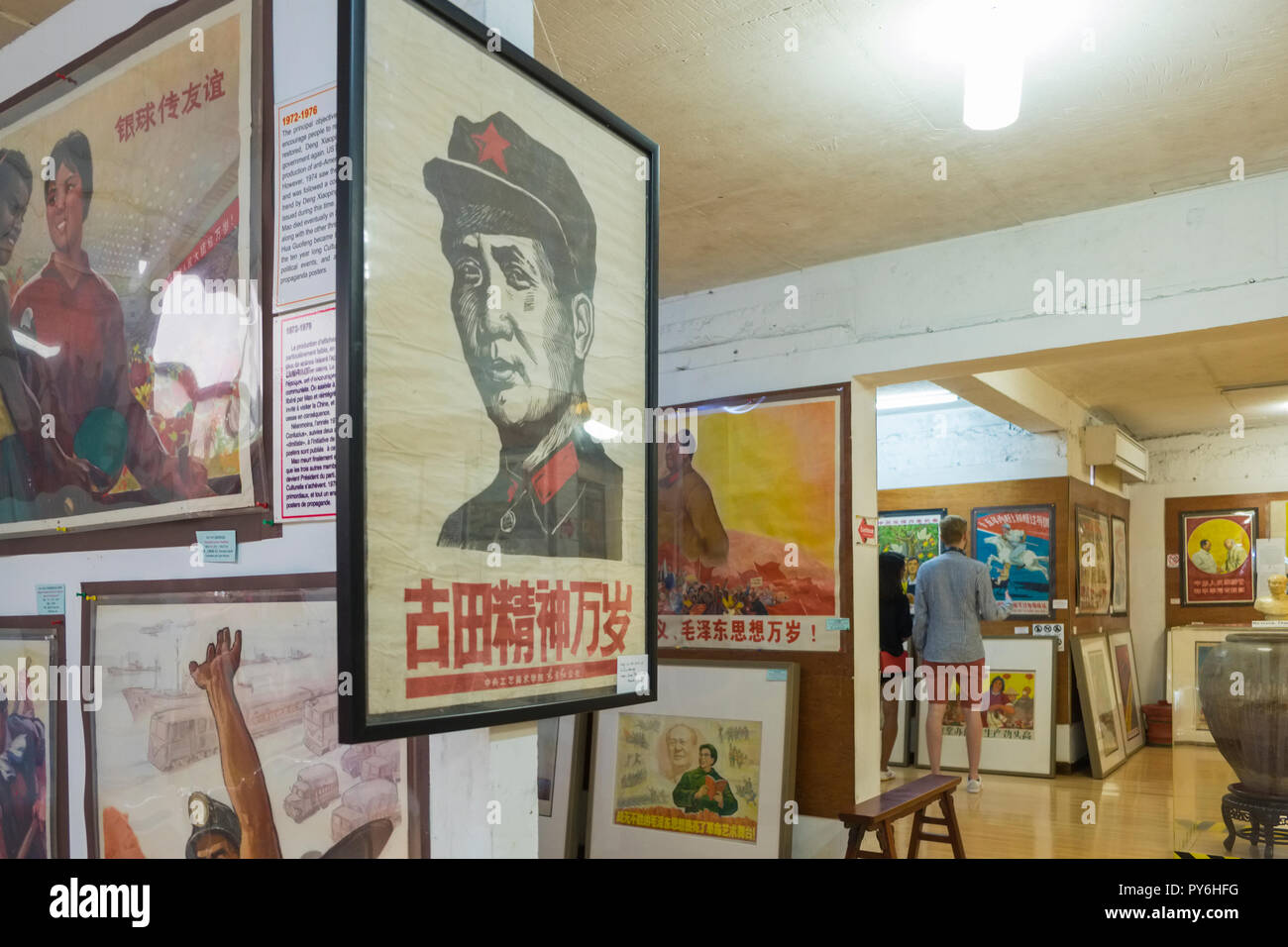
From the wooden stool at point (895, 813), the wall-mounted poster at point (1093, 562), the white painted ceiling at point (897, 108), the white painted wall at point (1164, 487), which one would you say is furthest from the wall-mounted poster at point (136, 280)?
the white painted wall at point (1164, 487)

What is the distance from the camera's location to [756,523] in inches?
208

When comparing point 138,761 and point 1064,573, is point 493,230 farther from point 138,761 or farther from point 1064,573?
point 1064,573

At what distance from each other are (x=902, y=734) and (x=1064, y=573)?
1845mm

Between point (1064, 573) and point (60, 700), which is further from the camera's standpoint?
point (1064, 573)

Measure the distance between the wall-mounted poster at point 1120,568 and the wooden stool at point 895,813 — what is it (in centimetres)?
535

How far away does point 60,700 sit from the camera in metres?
2.15

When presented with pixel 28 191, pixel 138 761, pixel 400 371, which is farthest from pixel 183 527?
pixel 28 191

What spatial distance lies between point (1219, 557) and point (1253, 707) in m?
5.92

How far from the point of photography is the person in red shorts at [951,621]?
6363 mm

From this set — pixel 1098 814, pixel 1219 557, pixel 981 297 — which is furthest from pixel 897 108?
pixel 1219 557

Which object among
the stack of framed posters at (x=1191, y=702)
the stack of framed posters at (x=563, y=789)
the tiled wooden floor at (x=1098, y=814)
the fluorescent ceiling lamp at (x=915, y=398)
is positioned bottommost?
the tiled wooden floor at (x=1098, y=814)

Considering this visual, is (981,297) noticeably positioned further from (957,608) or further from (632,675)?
(632,675)

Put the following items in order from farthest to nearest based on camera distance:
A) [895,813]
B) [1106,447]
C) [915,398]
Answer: [1106,447]
[915,398]
[895,813]

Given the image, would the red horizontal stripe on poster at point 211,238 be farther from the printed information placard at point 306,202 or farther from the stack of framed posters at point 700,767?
the stack of framed posters at point 700,767
